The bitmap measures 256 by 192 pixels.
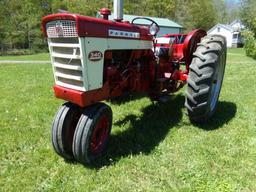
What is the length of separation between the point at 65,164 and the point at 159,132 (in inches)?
63.7

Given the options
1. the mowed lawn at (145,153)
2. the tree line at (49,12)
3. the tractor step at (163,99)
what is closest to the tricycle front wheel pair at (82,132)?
the mowed lawn at (145,153)

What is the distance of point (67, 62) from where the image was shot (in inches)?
136

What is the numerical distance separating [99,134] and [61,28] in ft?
4.61

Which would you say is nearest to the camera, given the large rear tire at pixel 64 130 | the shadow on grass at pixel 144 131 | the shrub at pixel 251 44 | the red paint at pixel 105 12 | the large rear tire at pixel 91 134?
the large rear tire at pixel 91 134

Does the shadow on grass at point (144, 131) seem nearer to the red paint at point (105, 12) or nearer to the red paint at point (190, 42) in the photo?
the red paint at point (190, 42)

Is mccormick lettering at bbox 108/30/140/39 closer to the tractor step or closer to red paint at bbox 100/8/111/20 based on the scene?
red paint at bbox 100/8/111/20

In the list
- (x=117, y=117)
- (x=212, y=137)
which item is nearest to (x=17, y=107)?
(x=117, y=117)

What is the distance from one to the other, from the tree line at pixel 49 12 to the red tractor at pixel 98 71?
95.1 feet

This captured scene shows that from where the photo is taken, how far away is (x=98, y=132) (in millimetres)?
3748

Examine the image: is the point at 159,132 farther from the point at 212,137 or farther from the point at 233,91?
the point at 233,91

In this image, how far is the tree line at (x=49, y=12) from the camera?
32906mm

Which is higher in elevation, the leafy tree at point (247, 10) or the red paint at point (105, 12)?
the red paint at point (105, 12)

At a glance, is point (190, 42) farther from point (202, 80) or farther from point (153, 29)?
point (202, 80)

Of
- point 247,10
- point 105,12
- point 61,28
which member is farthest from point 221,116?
point 247,10
